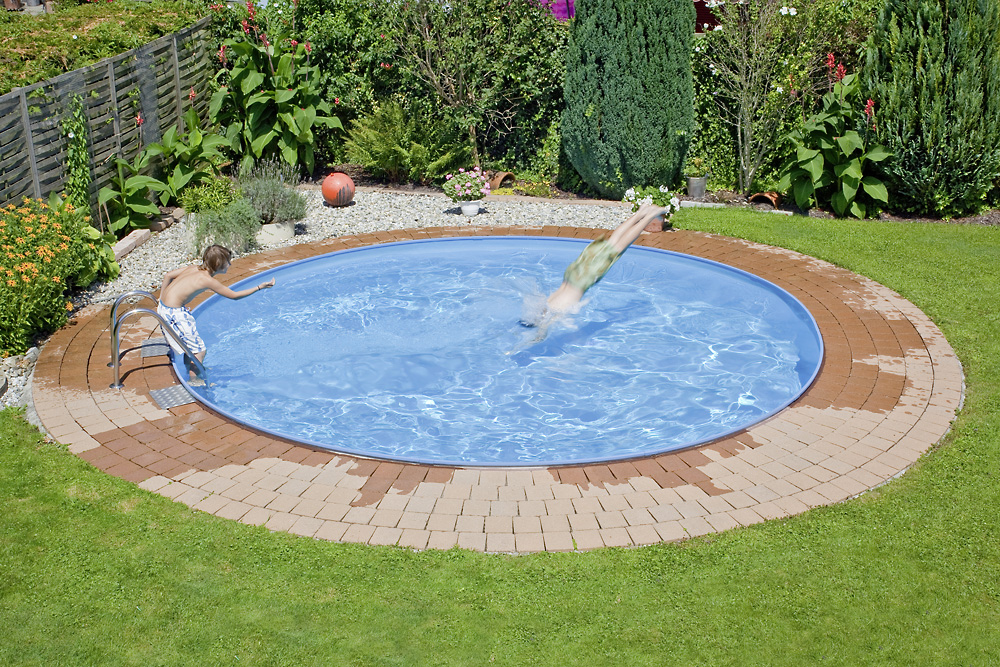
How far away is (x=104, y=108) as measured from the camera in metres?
11.6

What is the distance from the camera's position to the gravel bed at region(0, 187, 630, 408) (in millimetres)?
10750

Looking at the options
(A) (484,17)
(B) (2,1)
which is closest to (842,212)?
(A) (484,17)

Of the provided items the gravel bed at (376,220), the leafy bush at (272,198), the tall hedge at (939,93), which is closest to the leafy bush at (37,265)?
the gravel bed at (376,220)

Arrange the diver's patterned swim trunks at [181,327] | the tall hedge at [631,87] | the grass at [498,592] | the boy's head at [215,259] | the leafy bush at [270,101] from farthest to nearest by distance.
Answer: the leafy bush at [270,101] → the tall hedge at [631,87] → the boy's head at [215,259] → the diver's patterned swim trunks at [181,327] → the grass at [498,592]

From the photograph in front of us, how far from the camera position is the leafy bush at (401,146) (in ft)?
47.3

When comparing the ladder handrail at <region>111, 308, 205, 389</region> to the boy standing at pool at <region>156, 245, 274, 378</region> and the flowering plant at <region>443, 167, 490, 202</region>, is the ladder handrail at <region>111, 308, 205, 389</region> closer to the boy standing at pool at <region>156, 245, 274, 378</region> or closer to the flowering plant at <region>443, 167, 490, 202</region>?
the boy standing at pool at <region>156, 245, 274, 378</region>

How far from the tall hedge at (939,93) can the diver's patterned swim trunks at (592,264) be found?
18.4 ft

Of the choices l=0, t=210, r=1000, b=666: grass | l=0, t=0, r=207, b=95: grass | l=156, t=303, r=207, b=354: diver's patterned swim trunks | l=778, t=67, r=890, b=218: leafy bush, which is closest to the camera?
l=0, t=210, r=1000, b=666: grass

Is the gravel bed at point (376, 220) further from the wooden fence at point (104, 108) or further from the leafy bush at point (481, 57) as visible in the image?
the leafy bush at point (481, 57)

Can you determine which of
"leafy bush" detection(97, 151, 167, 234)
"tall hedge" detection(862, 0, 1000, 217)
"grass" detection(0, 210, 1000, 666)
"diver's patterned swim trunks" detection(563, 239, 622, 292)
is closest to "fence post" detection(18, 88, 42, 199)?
"leafy bush" detection(97, 151, 167, 234)

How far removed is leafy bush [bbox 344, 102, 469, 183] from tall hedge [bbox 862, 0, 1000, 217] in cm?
670

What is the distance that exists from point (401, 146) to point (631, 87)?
3.99 metres

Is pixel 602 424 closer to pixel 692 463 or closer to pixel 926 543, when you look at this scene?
pixel 692 463

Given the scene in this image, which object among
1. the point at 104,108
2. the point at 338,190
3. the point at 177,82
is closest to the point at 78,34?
the point at 104,108
